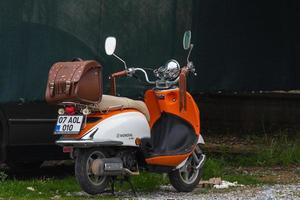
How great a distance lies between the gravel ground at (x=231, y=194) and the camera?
21.8 feet

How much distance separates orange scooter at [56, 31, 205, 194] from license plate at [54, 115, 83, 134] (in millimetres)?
12

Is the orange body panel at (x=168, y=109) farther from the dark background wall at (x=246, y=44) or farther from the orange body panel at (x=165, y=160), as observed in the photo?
the dark background wall at (x=246, y=44)

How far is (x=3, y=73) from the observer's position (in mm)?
7297

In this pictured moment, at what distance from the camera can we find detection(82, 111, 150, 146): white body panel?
6.30 metres

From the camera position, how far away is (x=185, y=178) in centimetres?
702

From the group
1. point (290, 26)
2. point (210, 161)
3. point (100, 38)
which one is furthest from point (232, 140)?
point (100, 38)

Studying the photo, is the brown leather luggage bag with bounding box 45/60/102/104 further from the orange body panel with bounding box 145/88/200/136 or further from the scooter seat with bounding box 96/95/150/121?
the orange body panel with bounding box 145/88/200/136

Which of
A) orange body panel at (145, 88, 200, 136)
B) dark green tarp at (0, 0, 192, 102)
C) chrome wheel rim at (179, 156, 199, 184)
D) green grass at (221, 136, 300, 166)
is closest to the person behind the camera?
orange body panel at (145, 88, 200, 136)

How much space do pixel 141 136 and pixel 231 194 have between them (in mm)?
1030

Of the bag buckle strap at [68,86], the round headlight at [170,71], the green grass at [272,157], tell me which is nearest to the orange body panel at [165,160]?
the round headlight at [170,71]

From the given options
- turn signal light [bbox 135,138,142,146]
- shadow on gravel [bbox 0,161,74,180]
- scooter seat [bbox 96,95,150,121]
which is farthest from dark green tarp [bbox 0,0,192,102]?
turn signal light [bbox 135,138,142,146]

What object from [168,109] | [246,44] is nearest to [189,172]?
[168,109]

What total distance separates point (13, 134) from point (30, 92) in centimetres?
48

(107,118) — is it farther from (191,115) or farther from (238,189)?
(238,189)
